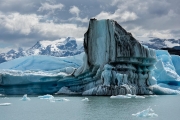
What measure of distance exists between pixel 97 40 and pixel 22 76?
6300mm

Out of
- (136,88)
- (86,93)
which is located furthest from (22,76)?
(136,88)

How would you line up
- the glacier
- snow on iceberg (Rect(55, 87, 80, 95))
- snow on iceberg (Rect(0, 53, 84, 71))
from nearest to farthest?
the glacier, snow on iceberg (Rect(55, 87, 80, 95)), snow on iceberg (Rect(0, 53, 84, 71))

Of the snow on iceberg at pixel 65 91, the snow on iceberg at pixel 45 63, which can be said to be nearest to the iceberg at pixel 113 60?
the snow on iceberg at pixel 65 91

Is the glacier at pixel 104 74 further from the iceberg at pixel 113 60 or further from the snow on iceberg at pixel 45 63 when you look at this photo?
the snow on iceberg at pixel 45 63

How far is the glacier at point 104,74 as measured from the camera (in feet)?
82.9

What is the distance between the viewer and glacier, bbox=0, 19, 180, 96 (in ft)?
82.9

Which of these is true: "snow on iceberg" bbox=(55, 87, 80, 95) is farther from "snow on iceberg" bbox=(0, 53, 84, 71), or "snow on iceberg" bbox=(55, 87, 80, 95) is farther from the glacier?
"snow on iceberg" bbox=(0, 53, 84, 71)

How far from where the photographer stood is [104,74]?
2511 centimetres

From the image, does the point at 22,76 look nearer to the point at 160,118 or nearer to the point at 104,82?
the point at 104,82

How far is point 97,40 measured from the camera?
26.9 m

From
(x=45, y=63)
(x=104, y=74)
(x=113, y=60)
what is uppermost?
(x=45, y=63)

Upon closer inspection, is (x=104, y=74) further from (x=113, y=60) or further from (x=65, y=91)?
(x=65, y=91)

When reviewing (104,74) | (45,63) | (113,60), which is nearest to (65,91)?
(104,74)

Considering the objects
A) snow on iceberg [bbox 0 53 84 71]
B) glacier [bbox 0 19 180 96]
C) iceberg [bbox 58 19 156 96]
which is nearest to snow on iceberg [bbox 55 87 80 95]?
glacier [bbox 0 19 180 96]
